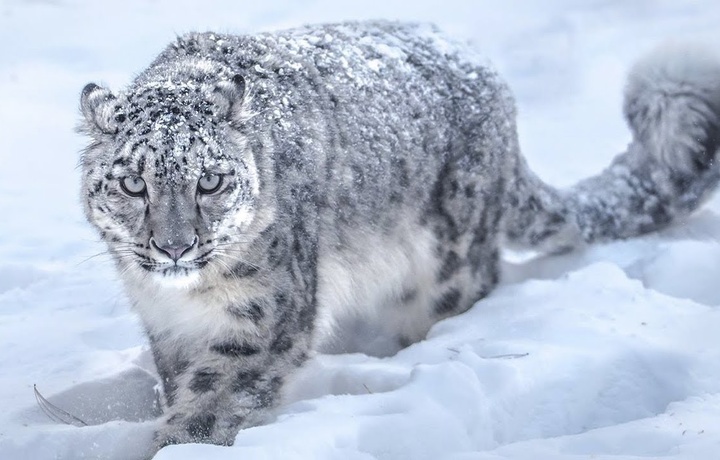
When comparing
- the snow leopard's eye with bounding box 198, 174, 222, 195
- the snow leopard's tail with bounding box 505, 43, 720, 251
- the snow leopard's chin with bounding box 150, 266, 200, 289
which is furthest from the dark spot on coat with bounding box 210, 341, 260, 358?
the snow leopard's tail with bounding box 505, 43, 720, 251

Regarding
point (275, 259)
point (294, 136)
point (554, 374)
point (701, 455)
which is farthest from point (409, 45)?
point (701, 455)

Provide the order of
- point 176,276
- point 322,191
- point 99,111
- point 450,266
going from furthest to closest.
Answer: point 450,266 → point 322,191 → point 99,111 → point 176,276

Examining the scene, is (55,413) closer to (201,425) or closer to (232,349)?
(201,425)

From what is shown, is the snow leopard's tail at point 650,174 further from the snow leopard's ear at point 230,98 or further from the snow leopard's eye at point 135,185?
the snow leopard's eye at point 135,185

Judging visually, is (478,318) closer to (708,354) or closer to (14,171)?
(708,354)

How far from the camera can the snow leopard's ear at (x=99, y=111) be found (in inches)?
151

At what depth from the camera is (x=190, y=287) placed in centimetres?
404

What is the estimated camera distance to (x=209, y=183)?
12.2ft

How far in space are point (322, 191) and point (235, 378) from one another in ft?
3.55

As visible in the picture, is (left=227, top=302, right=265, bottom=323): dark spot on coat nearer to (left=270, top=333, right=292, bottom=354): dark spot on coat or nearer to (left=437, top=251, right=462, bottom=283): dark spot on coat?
(left=270, top=333, right=292, bottom=354): dark spot on coat

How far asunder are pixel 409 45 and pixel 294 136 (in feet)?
4.15

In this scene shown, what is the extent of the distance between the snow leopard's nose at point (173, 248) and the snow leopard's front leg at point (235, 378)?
0.52 metres

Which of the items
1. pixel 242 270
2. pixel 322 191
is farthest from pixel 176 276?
pixel 322 191

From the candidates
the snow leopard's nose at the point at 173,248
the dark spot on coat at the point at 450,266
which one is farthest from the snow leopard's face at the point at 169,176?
the dark spot on coat at the point at 450,266
